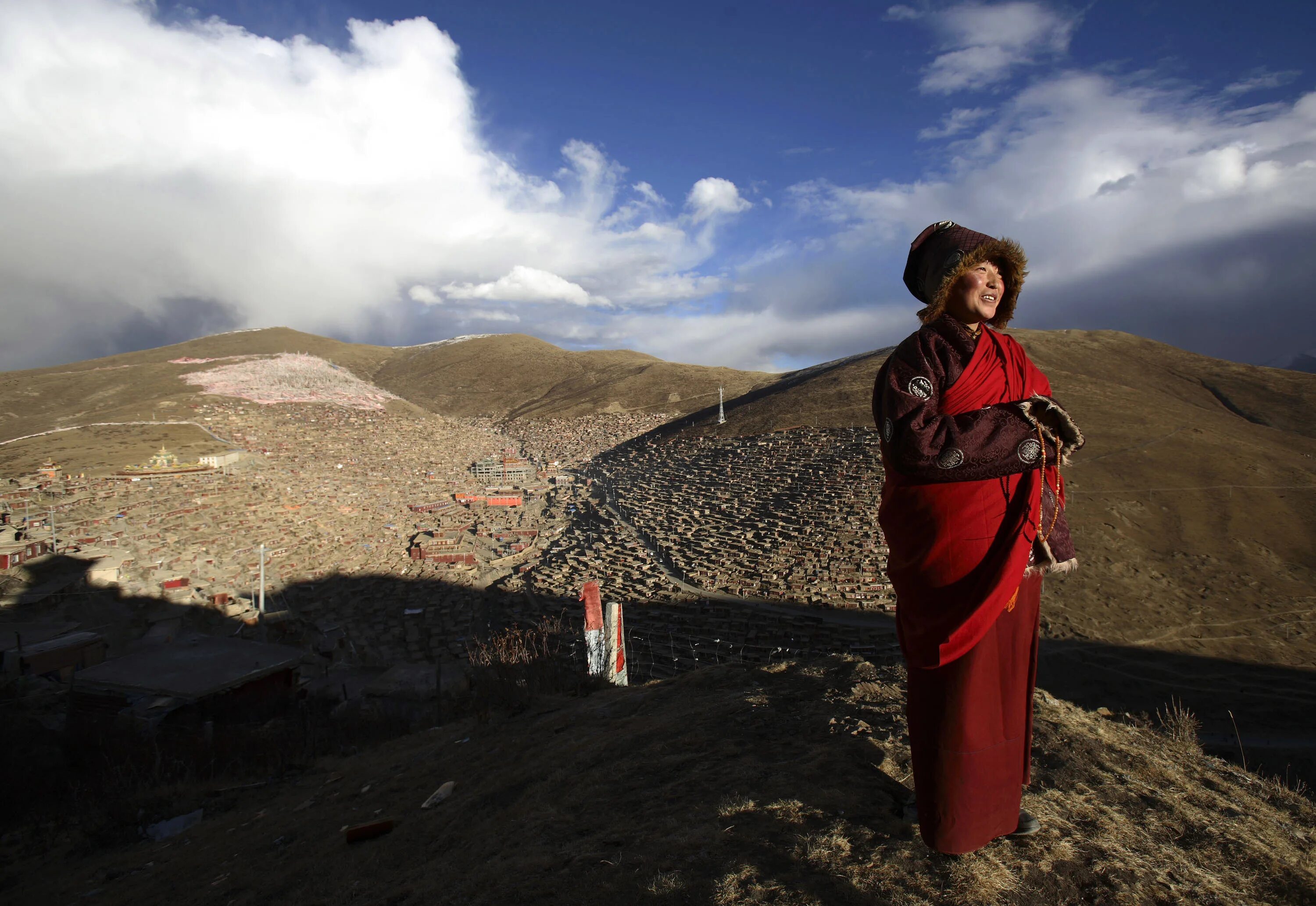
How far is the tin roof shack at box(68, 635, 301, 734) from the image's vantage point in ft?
24.2

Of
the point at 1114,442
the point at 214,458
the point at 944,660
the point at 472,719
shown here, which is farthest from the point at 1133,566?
the point at 214,458

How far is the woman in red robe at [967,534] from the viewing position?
196 cm

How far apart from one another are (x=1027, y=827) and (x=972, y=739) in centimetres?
58

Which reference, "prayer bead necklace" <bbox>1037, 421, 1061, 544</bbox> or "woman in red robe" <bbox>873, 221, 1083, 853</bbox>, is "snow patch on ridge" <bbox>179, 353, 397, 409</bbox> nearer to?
"woman in red robe" <bbox>873, 221, 1083, 853</bbox>

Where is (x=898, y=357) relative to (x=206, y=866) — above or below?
above

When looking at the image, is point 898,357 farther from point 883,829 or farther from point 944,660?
point 883,829

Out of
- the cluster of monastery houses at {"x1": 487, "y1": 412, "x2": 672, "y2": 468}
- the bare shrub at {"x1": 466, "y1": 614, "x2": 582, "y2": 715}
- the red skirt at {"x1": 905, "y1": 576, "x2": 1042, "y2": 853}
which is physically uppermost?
the cluster of monastery houses at {"x1": 487, "y1": 412, "x2": 672, "y2": 468}

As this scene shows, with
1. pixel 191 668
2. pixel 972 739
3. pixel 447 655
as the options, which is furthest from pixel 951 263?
pixel 447 655

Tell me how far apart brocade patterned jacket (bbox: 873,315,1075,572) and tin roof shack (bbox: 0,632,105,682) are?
1069 cm

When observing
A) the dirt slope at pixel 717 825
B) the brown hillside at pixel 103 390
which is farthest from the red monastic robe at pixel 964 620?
the brown hillside at pixel 103 390

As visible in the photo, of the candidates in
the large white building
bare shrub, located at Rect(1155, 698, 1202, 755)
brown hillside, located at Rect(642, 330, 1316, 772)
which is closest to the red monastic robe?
bare shrub, located at Rect(1155, 698, 1202, 755)

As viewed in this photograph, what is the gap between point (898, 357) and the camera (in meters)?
2.13

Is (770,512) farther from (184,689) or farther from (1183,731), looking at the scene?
(1183,731)

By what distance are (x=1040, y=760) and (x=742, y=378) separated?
5893cm
